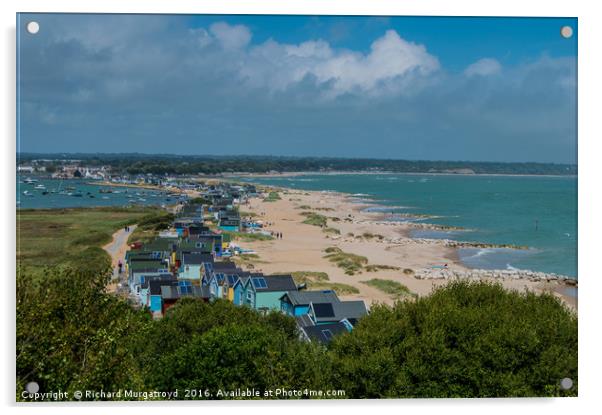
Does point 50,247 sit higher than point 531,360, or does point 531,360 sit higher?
point 50,247

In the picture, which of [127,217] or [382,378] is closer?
[382,378]

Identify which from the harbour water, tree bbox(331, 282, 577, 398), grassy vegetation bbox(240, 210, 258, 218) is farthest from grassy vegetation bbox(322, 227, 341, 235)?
tree bbox(331, 282, 577, 398)

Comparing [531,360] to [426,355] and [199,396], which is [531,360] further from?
[199,396]

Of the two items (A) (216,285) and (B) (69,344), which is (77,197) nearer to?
(A) (216,285)

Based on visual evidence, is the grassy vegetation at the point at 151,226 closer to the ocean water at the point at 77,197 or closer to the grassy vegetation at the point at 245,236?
the ocean water at the point at 77,197

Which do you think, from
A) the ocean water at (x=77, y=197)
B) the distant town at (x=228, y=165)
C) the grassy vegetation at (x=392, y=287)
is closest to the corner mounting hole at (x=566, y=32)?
the distant town at (x=228, y=165)

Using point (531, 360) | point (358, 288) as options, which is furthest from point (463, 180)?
point (531, 360)
